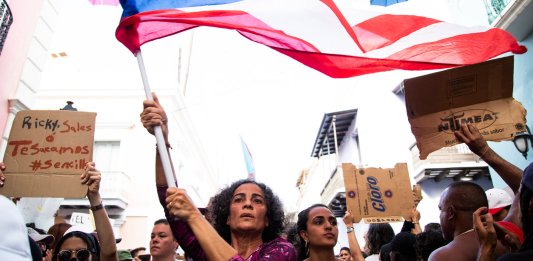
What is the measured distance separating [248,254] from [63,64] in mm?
18616

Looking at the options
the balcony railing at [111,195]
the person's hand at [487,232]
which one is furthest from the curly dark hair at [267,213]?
the balcony railing at [111,195]

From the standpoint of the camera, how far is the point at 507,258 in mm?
1548

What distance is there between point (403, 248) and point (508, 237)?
6.13ft

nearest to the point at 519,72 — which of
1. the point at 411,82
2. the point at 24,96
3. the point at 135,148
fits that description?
the point at 411,82

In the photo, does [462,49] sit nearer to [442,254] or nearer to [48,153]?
[442,254]

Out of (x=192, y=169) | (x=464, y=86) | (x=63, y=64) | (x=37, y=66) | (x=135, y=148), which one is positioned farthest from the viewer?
(x=192, y=169)

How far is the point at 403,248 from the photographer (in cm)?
386

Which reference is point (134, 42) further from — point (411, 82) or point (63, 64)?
point (63, 64)

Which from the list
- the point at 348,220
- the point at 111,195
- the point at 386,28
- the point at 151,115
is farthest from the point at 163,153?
the point at 111,195

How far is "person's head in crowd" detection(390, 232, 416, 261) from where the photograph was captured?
151 inches

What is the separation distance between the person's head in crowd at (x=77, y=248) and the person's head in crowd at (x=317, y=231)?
1.63 metres

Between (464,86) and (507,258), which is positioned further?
(464,86)

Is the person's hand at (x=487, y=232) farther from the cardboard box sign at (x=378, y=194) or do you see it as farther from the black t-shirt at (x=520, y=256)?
the cardboard box sign at (x=378, y=194)

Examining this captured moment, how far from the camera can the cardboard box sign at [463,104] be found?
Answer: 10.0 feet
